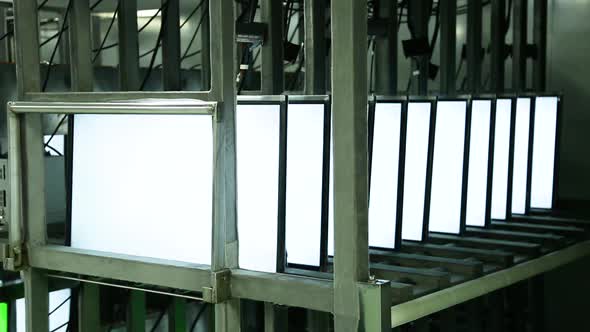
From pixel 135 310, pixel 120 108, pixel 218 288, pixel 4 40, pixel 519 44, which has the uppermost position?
pixel 4 40

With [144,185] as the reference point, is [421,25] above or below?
above

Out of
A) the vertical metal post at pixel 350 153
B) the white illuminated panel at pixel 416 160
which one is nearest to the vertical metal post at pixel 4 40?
the white illuminated panel at pixel 416 160

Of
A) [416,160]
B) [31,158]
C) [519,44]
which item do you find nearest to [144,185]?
[31,158]

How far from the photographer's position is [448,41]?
2307mm

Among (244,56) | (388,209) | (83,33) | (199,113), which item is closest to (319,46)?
(244,56)

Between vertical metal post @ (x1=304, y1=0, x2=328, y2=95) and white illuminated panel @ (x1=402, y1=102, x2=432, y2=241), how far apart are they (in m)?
0.21

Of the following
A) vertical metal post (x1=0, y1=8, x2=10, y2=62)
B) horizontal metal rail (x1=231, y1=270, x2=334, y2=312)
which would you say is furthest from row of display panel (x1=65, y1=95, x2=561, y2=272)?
vertical metal post (x1=0, y1=8, x2=10, y2=62)

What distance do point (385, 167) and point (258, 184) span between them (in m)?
0.39

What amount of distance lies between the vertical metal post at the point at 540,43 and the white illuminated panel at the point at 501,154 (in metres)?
0.75

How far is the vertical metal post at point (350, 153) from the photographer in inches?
41.0

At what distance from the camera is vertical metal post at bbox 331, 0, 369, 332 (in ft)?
3.42

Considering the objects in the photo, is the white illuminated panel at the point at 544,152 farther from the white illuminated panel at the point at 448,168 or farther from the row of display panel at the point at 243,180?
the row of display panel at the point at 243,180

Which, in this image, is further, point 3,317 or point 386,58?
point 386,58

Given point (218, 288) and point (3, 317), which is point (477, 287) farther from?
point (3, 317)
